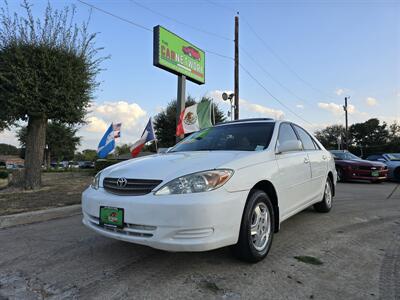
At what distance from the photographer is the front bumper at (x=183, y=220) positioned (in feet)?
8.92

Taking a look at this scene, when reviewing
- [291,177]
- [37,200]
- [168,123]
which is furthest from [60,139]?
[291,177]

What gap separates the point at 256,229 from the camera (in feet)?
10.7

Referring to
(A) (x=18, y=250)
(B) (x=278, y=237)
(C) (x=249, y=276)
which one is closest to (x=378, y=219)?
(B) (x=278, y=237)

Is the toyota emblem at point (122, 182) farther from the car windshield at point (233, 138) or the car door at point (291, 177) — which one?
the car door at point (291, 177)

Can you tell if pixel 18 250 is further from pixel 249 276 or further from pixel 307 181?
pixel 307 181

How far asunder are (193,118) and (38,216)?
7209mm

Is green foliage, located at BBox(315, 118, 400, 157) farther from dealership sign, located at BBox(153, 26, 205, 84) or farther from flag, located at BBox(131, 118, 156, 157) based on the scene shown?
flag, located at BBox(131, 118, 156, 157)

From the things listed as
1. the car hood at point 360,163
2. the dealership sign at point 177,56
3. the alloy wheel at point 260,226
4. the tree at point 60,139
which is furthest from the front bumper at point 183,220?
the tree at point 60,139

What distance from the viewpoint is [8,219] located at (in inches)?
203

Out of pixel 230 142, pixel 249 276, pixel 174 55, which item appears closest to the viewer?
pixel 249 276

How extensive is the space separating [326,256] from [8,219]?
4708 mm

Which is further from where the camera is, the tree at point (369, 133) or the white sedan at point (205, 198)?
the tree at point (369, 133)

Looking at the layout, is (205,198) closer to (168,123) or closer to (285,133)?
(285,133)

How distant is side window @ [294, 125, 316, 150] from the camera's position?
16.4ft
